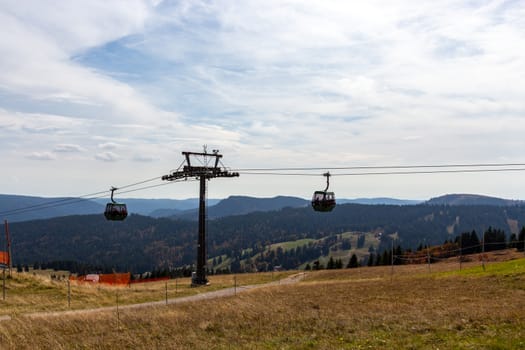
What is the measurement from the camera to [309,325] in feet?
63.6

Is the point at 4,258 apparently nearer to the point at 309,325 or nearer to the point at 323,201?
the point at 323,201

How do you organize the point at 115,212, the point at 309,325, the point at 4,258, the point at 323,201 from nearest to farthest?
the point at 309,325, the point at 323,201, the point at 115,212, the point at 4,258

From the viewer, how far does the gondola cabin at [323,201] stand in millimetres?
35000

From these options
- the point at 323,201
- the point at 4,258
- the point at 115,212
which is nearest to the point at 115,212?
the point at 115,212

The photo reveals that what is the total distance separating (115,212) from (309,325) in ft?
96.5

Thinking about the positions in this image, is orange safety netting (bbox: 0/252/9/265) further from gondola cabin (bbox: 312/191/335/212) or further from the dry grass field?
gondola cabin (bbox: 312/191/335/212)

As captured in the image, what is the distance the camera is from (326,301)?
2767 centimetres

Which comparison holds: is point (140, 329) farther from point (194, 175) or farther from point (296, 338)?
point (194, 175)

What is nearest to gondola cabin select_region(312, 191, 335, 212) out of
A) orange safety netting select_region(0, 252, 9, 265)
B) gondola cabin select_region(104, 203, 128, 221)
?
Result: gondola cabin select_region(104, 203, 128, 221)

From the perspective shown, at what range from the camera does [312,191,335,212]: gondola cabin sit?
115ft

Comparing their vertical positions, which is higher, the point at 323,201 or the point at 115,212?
the point at 323,201

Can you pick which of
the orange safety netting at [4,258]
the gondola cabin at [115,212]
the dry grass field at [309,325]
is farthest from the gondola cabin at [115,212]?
the dry grass field at [309,325]

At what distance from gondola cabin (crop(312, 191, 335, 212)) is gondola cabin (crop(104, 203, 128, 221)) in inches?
748

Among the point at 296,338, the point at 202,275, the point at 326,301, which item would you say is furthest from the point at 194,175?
the point at 296,338
